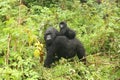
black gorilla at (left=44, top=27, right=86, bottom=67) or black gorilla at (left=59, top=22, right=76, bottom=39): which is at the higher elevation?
black gorilla at (left=59, top=22, right=76, bottom=39)

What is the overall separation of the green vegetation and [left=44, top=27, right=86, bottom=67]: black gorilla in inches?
6.3

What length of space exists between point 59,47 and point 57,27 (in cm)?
140

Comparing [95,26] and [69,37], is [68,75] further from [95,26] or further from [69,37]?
[95,26]

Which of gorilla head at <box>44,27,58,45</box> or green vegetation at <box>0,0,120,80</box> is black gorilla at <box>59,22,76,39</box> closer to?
gorilla head at <box>44,27,58,45</box>

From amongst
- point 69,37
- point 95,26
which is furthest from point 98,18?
point 69,37

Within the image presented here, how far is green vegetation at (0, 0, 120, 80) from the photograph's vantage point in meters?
4.62

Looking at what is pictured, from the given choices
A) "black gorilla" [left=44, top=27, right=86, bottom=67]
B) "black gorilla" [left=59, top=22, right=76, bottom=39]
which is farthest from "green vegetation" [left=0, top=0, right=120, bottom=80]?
"black gorilla" [left=59, top=22, right=76, bottom=39]

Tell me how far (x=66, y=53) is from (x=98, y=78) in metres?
0.88

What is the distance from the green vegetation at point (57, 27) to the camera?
4621 millimetres

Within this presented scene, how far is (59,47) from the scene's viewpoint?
19.1ft

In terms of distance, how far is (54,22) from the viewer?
7.45m

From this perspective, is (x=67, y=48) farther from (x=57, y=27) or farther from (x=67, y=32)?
(x=57, y=27)

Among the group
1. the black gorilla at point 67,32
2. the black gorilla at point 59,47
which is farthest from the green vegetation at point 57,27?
the black gorilla at point 67,32

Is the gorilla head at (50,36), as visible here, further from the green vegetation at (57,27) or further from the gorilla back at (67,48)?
the green vegetation at (57,27)
